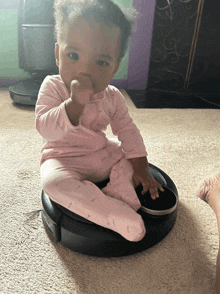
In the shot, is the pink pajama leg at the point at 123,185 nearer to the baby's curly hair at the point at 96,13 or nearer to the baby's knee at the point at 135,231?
the baby's knee at the point at 135,231

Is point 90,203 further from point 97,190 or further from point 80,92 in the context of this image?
point 80,92

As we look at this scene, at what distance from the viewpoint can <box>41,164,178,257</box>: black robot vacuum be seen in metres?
0.60

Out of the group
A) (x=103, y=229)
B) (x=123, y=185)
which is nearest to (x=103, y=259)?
(x=103, y=229)

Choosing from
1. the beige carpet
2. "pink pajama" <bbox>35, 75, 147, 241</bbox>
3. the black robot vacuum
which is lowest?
the beige carpet

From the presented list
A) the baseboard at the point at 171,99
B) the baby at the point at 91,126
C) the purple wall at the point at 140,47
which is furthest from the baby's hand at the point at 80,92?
the purple wall at the point at 140,47

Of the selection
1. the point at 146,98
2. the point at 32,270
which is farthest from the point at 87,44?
the point at 146,98

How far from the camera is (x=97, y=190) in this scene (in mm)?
653

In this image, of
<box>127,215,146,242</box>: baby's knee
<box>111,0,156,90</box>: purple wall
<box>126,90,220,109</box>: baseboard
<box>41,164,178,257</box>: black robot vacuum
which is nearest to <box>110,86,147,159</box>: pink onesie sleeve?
<box>41,164,178,257</box>: black robot vacuum

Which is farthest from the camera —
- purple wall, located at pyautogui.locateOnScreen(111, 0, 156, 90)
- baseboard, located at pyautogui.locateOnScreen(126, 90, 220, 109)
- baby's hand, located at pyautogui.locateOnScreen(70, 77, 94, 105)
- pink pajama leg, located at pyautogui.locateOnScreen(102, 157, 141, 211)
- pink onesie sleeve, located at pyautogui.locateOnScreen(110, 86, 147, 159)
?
purple wall, located at pyautogui.locateOnScreen(111, 0, 156, 90)

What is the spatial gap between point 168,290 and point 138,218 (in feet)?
0.54

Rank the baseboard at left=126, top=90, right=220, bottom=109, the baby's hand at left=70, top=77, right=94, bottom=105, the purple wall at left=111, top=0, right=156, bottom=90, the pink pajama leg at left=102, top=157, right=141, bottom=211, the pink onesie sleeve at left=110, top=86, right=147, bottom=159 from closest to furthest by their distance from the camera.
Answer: the baby's hand at left=70, top=77, right=94, bottom=105
the pink pajama leg at left=102, top=157, right=141, bottom=211
the pink onesie sleeve at left=110, top=86, right=147, bottom=159
the baseboard at left=126, top=90, right=220, bottom=109
the purple wall at left=111, top=0, right=156, bottom=90

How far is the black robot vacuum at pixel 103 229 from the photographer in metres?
0.60

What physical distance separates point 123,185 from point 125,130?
20 cm

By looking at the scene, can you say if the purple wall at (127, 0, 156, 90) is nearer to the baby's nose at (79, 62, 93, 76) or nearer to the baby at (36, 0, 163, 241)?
→ the baby at (36, 0, 163, 241)
